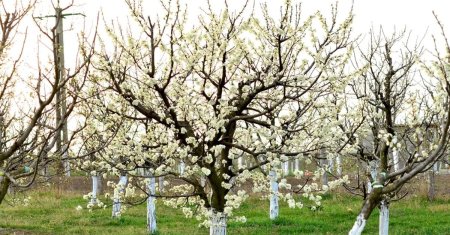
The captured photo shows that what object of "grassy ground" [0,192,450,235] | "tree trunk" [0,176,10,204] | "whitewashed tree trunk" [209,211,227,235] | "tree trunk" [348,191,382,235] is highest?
"tree trunk" [0,176,10,204]

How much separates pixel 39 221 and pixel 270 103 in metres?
12.3

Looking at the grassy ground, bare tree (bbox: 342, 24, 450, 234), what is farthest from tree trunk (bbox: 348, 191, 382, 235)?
the grassy ground

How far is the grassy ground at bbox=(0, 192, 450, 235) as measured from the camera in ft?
53.8

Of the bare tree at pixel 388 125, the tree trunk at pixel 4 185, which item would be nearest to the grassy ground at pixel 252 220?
the bare tree at pixel 388 125

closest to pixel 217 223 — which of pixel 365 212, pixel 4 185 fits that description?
→ pixel 4 185

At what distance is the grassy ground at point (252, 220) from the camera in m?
16.4

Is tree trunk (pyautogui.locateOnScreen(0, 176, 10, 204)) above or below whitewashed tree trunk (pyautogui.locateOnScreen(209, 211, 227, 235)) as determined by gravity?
above

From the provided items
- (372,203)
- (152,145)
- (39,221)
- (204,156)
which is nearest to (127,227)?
(39,221)

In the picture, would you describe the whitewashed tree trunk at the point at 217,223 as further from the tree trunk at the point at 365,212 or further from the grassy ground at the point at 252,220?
the grassy ground at the point at 252,220

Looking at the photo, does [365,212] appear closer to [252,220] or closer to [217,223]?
[217,223]

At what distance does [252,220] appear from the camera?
18.2 meters

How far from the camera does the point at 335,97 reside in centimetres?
1017

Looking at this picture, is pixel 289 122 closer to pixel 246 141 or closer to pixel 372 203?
pixel 246 141

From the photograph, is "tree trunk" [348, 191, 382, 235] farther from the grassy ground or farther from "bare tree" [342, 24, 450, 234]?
the grassy ground
